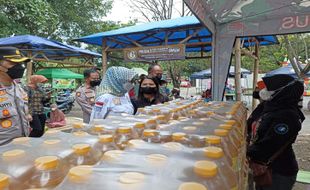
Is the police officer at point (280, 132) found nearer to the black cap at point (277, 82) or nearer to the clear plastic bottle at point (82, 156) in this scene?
the black cap at point (277, 82)

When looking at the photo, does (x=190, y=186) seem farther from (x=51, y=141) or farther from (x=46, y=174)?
(x=51, y=141)

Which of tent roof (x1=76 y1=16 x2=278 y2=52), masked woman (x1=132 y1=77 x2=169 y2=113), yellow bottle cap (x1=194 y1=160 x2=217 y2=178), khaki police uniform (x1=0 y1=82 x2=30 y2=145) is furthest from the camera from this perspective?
tent roof (x1=76 y1=16 x2=278 y2=52)

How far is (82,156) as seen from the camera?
2.89 feet

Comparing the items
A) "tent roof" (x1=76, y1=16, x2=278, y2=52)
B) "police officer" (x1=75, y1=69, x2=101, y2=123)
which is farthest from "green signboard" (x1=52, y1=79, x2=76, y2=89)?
"police officer" (x1=75, y1=69, x2=101, y2=123)

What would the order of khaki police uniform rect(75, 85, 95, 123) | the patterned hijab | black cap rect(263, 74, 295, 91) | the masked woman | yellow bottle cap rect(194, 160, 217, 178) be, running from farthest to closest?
1. khaki police uniform rect(75, 85, 95, 123)
2. the masked woman
3. the patterned hijab
4. black cap rect(263, 74, 295, 91)
5. yellow bottle cap rect(194, 160, 217, 178)

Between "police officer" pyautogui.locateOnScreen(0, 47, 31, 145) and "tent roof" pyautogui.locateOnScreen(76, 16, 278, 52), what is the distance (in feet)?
14.1

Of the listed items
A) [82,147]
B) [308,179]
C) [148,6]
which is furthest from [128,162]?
[148,6]

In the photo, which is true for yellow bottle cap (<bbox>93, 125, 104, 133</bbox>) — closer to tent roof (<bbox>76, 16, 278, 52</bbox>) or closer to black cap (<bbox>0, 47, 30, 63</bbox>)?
black cap (<bbox>0, 47, 30, 63</bbox>)

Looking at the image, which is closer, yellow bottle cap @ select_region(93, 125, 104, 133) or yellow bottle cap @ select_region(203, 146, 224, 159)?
yellow bottle cap @ select_region(203, 146, 224, 159)

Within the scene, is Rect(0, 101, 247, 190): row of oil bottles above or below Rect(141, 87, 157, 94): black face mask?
below

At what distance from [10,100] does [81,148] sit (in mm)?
1456

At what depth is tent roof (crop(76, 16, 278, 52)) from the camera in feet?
20.0

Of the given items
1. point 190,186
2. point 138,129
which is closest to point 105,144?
point 138,129

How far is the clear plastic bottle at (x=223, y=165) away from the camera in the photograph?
77 centimetres
